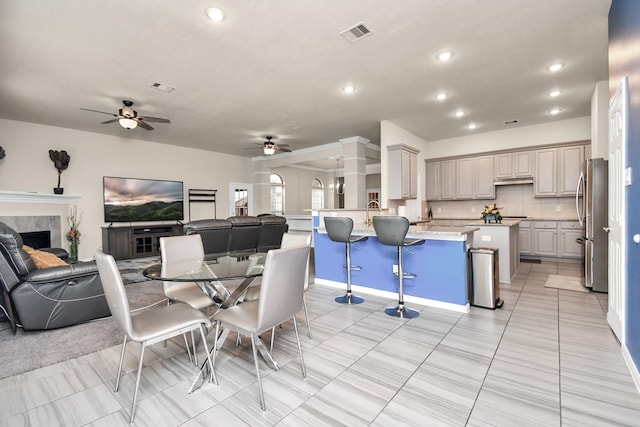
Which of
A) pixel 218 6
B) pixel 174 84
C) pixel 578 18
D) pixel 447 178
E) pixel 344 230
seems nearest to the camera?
pixel 218 6

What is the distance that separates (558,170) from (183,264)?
712cm

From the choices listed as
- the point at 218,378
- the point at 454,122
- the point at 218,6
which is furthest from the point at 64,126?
the point at 454,122

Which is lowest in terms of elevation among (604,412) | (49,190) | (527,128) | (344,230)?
(604,412)

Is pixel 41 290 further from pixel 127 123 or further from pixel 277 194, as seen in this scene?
pixel 277 194

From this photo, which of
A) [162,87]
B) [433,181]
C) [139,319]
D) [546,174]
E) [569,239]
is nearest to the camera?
[139,319]

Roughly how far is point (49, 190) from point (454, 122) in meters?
8.52

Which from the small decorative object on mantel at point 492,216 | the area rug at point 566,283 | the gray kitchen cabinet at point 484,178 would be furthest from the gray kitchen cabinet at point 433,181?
the area rug at point 566,283

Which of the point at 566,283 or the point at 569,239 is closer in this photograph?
the point at 566,283

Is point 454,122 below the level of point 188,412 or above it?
above

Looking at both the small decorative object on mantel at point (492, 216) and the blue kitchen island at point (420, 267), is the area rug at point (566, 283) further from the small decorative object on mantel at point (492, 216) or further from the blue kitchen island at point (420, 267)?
the blue kitchen island at point (420, 267)

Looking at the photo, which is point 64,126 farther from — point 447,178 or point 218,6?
point 447,178

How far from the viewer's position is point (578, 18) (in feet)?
9.32

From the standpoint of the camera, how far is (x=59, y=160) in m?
6.16

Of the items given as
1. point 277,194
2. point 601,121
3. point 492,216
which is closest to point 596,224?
point 492,216
